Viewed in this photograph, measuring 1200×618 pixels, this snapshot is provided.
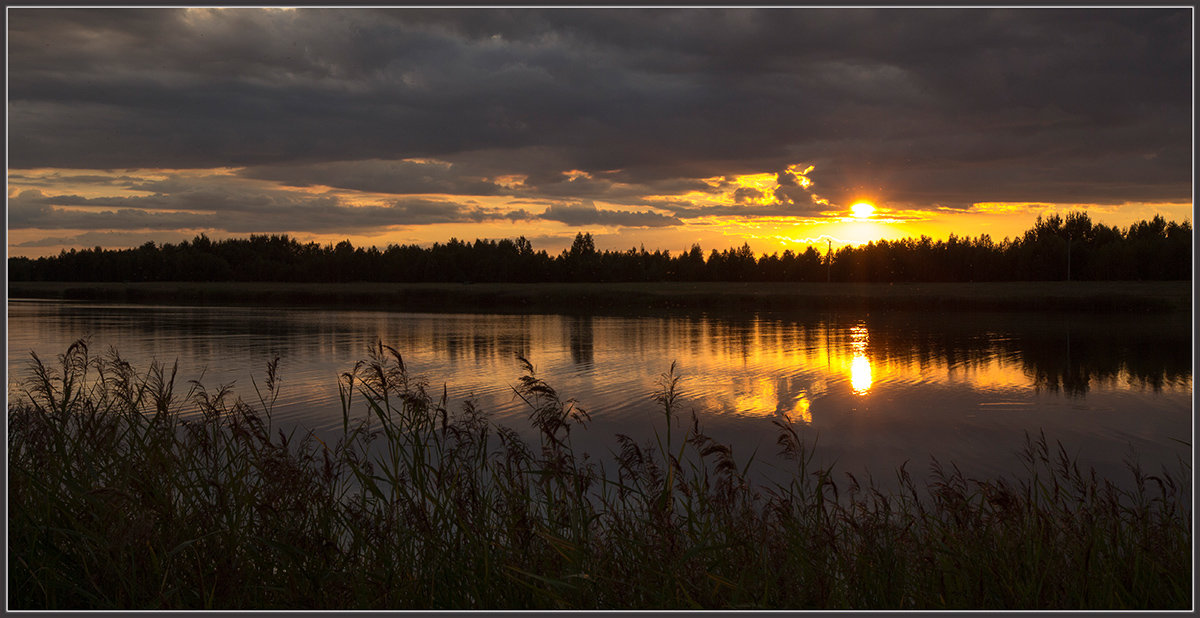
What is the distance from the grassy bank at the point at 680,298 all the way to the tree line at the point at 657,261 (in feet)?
14.8

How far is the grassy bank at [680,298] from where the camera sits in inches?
2591

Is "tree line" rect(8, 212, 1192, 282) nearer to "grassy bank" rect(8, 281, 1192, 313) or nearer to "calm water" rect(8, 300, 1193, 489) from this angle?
"grassy bank" rect(8, 281, 1192, 313)

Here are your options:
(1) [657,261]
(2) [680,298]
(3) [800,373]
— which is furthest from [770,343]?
(1) [657,261]

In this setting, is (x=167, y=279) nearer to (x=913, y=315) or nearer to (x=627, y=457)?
(x=913, y=315)

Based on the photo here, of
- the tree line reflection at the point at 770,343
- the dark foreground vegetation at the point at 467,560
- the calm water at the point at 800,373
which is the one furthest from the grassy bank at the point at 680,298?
the dark foreground vegetation at the point at 467,560

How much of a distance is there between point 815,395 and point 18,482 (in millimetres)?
18069

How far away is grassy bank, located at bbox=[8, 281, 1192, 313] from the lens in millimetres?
65812

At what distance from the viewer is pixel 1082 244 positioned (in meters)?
100

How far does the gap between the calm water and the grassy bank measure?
20.1 meters

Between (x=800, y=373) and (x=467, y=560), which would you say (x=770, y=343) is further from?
(x=467, y=560)

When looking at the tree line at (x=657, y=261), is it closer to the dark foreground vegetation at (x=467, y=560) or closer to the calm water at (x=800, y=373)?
the calm water at (x=800, y=373)

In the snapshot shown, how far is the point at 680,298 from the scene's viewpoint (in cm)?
7956

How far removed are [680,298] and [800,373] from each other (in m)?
54.7

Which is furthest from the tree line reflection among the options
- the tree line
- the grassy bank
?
the tree line
